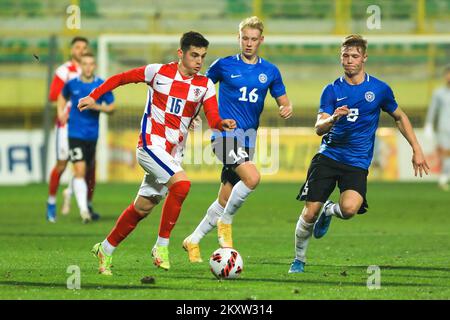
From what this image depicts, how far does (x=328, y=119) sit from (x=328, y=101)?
0.53m

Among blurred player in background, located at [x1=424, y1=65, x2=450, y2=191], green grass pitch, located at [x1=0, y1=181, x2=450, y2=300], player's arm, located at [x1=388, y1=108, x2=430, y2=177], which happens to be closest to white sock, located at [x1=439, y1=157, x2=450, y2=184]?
blurred player in background, located at [x1=424, y1=65, x2=450, y2=191]

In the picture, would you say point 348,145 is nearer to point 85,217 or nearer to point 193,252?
point 193,252

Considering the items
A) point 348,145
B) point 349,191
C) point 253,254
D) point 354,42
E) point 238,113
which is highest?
point 354,42

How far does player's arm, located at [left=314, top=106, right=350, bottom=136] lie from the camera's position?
25.1 ft

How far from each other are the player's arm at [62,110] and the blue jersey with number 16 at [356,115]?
560 centimetres

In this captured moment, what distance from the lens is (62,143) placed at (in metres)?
13.5

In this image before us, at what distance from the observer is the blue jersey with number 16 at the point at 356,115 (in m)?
8.45

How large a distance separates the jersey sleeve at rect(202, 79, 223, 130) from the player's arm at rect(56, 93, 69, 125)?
5485 mm

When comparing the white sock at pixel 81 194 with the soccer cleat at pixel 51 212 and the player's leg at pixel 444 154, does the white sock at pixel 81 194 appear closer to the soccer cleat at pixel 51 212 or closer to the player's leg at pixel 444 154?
the soccer cleat at pixel 51 212

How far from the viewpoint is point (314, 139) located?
21.7 meters

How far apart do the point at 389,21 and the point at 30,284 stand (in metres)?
20.5

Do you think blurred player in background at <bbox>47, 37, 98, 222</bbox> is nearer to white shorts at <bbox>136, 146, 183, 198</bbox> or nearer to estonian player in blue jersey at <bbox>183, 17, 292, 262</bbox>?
estonian player in blue jersey at <bbox>183, 17, 292, 262</bbox>

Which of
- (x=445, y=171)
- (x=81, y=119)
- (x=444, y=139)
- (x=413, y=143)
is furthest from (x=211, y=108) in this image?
(x=445, y=171)

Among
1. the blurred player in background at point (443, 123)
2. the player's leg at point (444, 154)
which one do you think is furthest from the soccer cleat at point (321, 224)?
the player's leg at point (444, 154)
